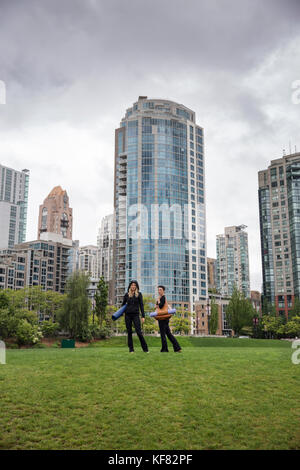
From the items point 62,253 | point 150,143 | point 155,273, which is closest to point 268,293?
point 155,273

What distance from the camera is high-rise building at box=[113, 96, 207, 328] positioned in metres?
117

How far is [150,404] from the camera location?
10.8 metres

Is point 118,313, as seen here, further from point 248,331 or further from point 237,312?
point 248,331

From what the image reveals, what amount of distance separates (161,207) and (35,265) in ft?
176

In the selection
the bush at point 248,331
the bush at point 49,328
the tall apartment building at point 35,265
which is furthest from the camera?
the tall apartment building at point 35,265

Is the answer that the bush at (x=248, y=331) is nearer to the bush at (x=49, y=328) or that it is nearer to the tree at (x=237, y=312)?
the tree at (x=237, y=312)

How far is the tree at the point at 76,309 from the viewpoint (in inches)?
2142

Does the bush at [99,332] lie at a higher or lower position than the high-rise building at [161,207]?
lower

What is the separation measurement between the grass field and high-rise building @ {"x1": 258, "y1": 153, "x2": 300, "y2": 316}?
114549 millimetres

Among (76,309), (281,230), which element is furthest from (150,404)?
(281,230)

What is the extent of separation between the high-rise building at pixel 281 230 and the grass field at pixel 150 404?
376 feet

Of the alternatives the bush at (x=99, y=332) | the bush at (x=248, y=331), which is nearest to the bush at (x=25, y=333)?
the bush at (x=99, y=332)

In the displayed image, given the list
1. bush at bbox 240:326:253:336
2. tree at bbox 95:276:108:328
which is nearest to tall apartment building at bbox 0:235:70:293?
bush at bbox 240:326:253:336

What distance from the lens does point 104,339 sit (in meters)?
58.8
